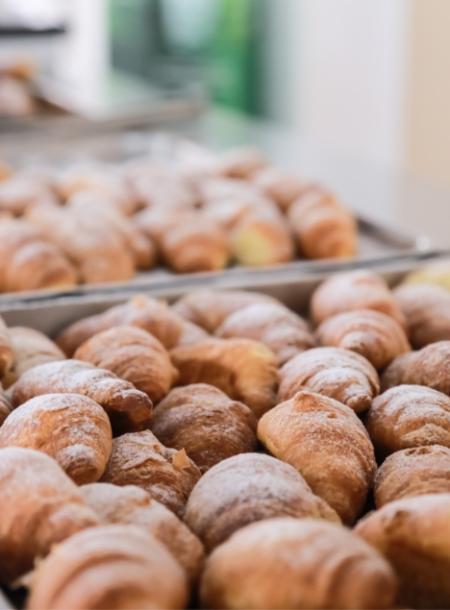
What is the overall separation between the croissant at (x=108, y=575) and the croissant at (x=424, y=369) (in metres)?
0.49

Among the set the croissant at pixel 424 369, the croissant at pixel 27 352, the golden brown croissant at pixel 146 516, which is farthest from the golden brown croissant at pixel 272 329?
the golden brown croissant at pixel 146 516

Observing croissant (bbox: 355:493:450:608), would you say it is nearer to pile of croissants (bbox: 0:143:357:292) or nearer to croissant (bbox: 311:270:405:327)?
croissant (bbox: 311:270:405:327)

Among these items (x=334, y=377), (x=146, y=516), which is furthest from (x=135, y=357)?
(x=146, y=516)

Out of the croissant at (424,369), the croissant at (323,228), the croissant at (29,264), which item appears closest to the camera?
the croissant at (424,369)

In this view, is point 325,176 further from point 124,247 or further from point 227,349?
point 227,349

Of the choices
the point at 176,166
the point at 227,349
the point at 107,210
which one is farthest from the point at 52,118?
the point at 227,349

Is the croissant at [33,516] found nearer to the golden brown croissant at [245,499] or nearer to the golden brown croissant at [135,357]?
the golden brown croissant at [245,499]

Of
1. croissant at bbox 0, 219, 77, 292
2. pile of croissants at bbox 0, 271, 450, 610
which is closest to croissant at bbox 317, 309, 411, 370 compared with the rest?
pile of croissants at bbox 0, 271, 450, 610

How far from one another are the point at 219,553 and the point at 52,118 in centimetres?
234

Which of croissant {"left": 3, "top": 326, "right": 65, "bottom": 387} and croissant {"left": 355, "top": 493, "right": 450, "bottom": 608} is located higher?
croissant {"left": 355, "top": 493, "right": 450, "bottom": 608}

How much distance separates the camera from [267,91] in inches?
234

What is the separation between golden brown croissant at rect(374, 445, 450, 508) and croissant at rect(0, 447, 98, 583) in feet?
0.88

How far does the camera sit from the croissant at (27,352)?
1.19 meters

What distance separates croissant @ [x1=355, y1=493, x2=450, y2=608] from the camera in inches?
29.5
